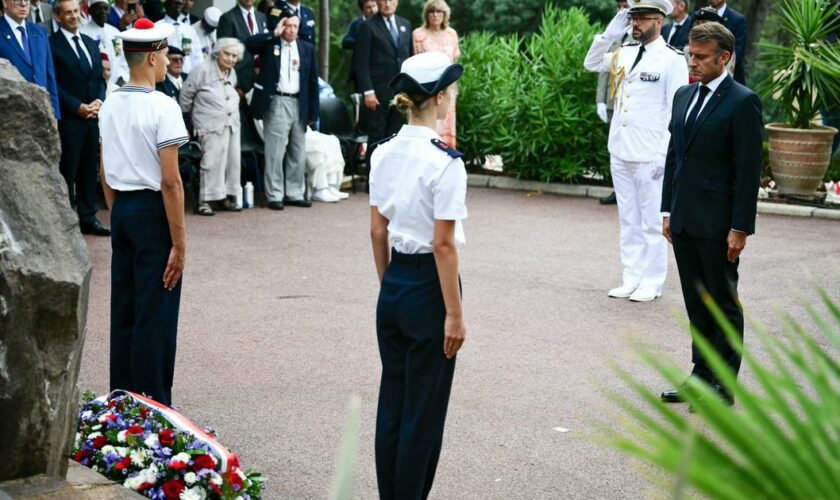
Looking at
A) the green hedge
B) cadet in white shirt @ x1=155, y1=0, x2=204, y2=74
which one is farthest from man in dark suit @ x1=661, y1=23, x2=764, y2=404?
the green hedge

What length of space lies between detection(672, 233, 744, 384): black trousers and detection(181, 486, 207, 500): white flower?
2.80 m

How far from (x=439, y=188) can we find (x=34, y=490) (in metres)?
1.65

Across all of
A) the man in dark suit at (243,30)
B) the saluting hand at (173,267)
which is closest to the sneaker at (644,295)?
the saluting hand at (173,267)

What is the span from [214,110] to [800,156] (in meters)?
6.38

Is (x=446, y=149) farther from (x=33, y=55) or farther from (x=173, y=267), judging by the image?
(x=33, y=55)

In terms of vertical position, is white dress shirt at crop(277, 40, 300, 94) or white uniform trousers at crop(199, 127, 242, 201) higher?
white dress shirt at crop(277, 40, 300, 94)

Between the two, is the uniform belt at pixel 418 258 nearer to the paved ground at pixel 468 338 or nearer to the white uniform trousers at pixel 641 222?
the paved ground at pixel 468 338

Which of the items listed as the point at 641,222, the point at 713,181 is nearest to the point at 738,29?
the point at 641,222

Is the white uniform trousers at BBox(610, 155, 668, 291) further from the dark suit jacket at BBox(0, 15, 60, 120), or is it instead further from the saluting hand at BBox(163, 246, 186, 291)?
the dark suit jacket at BBox(0, 15, 60, 120)

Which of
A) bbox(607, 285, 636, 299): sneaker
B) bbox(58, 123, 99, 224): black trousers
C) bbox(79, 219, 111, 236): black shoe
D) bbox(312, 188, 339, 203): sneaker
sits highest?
bbox(58, 123, 99, 224): black trousers

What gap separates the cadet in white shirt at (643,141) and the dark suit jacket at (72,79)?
4.81 meters

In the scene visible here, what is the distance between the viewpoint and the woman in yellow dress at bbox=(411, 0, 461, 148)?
13.6 metres

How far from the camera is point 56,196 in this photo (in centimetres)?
401

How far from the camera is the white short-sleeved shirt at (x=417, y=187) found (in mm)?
3910
